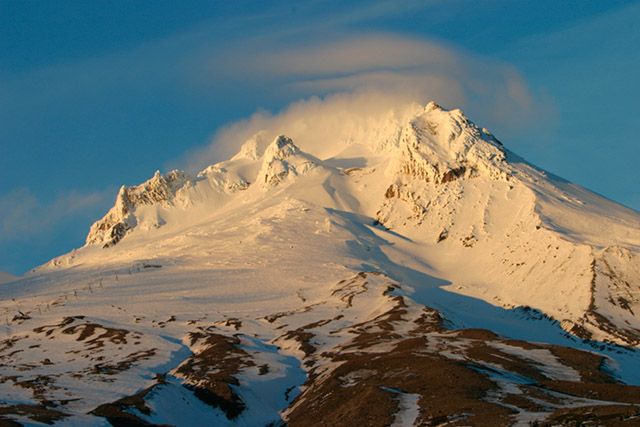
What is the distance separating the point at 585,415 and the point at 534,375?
49.7 m

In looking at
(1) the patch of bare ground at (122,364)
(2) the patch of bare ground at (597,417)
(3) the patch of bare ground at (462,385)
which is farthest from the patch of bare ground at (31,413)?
(2) the patch of bare ground at (597,417)

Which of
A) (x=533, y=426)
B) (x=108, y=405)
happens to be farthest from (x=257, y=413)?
(x=533, y=426)

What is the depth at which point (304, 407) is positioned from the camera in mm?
119875

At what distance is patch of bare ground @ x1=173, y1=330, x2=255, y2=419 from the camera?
12475 cm

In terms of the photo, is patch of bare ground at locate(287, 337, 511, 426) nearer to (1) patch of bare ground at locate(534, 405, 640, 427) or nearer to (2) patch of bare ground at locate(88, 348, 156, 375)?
(1) patch of bare ground at locate(534, 405, 640, 427)

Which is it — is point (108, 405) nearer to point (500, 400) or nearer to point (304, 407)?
point (304, 407)

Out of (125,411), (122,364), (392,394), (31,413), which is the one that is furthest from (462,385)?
(122,364)

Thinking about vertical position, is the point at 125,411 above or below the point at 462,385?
below

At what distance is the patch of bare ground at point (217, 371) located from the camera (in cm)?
12475

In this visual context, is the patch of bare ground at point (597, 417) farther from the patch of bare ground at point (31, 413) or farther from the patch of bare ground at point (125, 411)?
the patch of bare ground at point (31, 413)

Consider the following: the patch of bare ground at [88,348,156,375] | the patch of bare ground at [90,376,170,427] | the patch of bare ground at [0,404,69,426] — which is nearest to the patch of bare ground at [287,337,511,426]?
the patch of bare ground at [90,376,170,427]

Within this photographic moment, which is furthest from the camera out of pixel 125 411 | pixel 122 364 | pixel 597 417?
pixel 122 364

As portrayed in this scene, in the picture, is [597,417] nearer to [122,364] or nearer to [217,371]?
[217,371]

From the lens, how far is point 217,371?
152875 mm
